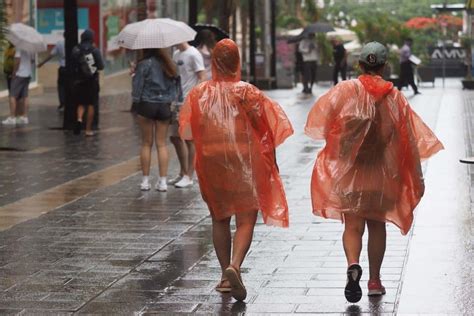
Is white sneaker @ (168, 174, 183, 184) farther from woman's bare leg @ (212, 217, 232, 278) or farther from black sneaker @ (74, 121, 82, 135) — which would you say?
black sneaker @ (74, 121, 82, 135)

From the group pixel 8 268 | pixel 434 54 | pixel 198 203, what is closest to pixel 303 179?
pixel 198 203

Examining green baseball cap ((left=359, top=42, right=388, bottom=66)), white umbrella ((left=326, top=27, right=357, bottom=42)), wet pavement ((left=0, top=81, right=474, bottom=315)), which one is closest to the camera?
wet pavement ((left=0, top=81, right=474, bottom=315))

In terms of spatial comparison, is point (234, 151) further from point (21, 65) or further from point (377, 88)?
point (21, 65)

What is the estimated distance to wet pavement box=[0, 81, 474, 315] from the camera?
7.93 metres

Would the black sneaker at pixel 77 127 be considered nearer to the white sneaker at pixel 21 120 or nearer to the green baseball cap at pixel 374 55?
the white sneaker at pixel 21 120

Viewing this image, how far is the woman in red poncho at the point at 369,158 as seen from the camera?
816 cm

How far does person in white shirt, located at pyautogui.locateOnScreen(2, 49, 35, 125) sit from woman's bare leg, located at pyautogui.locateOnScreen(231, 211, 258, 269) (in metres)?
15.0

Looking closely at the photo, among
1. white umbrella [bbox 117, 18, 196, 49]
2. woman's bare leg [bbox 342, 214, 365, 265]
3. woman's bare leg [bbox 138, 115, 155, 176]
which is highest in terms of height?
white umbrella [bbox 117, 18, 196, 49]

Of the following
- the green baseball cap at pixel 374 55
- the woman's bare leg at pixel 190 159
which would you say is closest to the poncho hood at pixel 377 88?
the green baseball cap at pixel 374 55

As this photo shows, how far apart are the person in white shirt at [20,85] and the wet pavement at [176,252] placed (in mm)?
6725

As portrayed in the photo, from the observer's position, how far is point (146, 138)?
13570 millimetres

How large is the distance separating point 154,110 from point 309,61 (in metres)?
23.9

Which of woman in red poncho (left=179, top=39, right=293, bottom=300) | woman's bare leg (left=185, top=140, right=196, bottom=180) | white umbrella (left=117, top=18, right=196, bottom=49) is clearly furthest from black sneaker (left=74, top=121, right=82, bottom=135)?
woman in red poncho (left=179, top=39, right=293, bottom=300)

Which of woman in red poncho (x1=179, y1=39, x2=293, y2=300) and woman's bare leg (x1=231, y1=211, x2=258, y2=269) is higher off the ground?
woman in red poncho (x1=179, y1=39, x2=293, y2=300)
